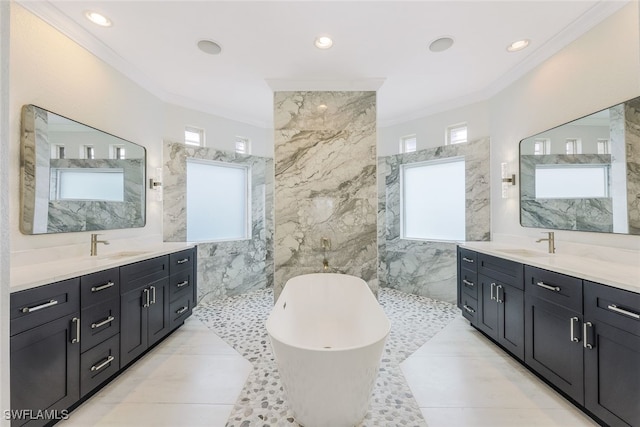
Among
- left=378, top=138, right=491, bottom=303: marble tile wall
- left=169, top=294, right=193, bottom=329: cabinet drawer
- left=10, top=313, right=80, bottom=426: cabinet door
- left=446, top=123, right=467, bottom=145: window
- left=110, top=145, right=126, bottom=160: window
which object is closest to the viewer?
left=10, top=313, right=80, bottom=426: cabinet door

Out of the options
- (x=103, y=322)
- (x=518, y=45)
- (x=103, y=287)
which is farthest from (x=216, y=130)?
(x=518, y=45)

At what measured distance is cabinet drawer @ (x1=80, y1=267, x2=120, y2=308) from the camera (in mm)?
1671

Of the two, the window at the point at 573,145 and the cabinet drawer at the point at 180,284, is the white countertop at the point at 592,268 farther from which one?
the cabinet drawer at the point at 180,284

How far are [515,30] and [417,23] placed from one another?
2.97 feet

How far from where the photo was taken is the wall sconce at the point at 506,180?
2.87m

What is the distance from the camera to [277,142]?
3.02 meters

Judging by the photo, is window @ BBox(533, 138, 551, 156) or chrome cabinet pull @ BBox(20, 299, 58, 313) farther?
window @ BBox(533, 138, 551, 156)

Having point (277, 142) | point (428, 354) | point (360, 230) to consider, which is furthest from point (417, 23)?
point (428, 354)

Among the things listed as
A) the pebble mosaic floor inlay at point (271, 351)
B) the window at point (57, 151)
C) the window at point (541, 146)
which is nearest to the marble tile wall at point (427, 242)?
the pebble mosaic floor inlay at point (271, 351)

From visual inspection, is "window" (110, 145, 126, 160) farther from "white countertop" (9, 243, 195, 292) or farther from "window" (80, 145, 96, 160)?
"white countertop" (9, 243, 195, 292)

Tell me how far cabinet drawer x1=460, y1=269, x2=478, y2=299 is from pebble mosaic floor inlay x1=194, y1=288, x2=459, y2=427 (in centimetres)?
49

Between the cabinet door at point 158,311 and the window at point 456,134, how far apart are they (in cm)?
413

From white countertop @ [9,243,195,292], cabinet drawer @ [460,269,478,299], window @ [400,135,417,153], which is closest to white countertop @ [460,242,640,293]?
cabinet drawer @ [460,269,478,299]

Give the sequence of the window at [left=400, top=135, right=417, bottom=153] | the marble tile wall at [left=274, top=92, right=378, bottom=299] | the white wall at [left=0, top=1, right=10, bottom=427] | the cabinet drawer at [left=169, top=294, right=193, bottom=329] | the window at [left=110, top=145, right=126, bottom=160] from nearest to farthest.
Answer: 1. the white wall at [left=0, top=1, right=10, bottom=427]
2. the window at [left=110, top=145, right=126, bottom=160]
3. the cabinet drawer at [left=169, top=294, right=193, bottom=329]
4. the marble tile wall at [left=274, top=92, right=378, bottom=299]
5. the window at [left=400, top=135, right=417, bottom=153]
